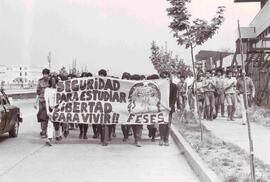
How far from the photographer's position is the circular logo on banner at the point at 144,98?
13414 millimetres

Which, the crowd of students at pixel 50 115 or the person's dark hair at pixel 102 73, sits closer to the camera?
the crowd of students at pixel 50 115

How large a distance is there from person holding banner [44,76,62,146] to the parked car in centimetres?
105

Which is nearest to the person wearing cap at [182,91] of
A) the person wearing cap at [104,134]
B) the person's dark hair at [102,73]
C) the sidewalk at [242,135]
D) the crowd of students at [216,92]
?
the crowd of students at [216,92]

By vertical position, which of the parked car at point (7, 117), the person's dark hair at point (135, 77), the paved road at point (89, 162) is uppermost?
the person's dark hair at point (135, 77)

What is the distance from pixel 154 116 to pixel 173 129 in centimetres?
254

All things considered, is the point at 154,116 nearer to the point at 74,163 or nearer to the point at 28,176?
the point at 74,163

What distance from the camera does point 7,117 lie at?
1323 cm

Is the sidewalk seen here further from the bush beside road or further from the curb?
the curb

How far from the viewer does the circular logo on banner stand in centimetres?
1341

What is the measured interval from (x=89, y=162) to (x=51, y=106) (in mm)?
3388

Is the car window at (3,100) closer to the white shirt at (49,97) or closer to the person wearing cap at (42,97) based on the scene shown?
the person wearing cap at (42,97)

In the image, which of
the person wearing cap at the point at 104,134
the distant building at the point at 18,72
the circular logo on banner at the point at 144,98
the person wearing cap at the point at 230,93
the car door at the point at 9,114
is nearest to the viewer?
the person wearing cap at the point at 104,134

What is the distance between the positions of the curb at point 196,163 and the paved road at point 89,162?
119mm

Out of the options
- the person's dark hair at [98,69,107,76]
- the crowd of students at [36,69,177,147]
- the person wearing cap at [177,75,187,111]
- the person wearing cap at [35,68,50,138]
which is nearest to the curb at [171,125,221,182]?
the crowd of students at [36,69,177,147]
